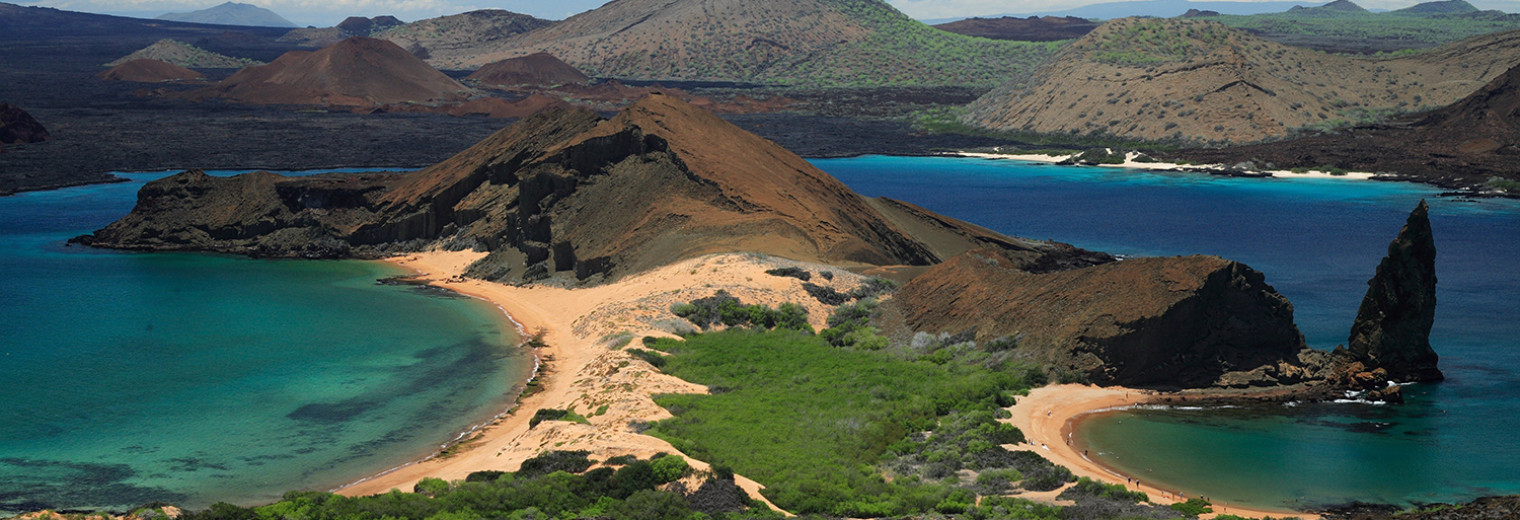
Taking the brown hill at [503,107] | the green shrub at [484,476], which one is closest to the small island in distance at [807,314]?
the green shrub at [484,476]

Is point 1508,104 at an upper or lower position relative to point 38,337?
upper

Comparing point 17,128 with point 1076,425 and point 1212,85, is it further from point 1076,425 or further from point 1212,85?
point 1212,85

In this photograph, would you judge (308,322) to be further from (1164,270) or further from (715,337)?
(1164,270)

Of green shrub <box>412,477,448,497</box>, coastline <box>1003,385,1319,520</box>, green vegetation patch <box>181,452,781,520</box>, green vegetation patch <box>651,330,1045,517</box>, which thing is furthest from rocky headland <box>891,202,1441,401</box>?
green shrub <box>412,477,448,497</box>

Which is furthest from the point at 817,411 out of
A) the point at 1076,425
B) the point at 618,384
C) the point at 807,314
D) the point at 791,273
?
the point at 791,273

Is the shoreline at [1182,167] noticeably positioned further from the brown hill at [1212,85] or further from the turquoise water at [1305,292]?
the brown hill at [1212,85]

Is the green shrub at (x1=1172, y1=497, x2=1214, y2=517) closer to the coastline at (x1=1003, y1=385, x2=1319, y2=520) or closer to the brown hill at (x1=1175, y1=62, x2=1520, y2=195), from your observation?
the coastline at (x1=1003, y1=385, x2=1319, y2=520)

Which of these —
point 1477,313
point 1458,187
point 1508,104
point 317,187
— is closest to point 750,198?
point 317,187
